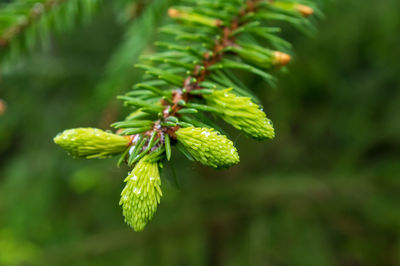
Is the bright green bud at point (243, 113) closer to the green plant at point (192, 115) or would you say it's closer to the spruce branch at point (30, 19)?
the green plant at point (192, 115)

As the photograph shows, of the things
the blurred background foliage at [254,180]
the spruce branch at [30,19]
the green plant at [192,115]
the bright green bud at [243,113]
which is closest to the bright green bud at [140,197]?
the green plant at [192,115]

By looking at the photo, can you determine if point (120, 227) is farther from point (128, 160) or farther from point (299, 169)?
point (128, 160)

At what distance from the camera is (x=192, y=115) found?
28.6 inches

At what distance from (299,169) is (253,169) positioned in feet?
1.39

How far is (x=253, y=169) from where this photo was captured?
10.8 ft

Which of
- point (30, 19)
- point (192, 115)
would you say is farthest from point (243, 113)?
point (30, 19)

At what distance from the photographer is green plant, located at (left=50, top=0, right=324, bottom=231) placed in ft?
2.02

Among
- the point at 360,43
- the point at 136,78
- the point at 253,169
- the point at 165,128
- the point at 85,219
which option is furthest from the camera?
the point at 253,169

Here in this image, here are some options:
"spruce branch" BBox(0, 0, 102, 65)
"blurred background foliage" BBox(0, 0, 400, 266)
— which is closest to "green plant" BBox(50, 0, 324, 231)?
"spruce branch" BBox(0, 0, 102, 65)

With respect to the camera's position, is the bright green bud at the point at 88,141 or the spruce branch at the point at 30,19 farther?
the spruce branch at the point at 30,19

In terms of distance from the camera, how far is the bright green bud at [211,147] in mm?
605

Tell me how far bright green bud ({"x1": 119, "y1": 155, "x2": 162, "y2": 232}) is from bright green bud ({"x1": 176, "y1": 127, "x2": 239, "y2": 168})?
0.09 metres

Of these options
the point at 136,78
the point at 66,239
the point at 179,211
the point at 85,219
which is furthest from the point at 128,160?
the point at 85,219

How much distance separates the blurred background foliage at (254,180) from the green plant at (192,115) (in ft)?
4.32
